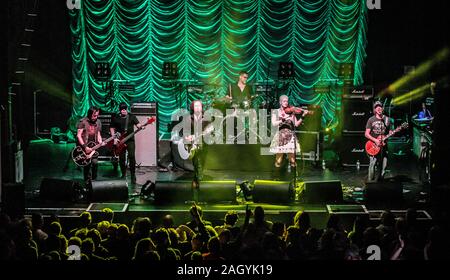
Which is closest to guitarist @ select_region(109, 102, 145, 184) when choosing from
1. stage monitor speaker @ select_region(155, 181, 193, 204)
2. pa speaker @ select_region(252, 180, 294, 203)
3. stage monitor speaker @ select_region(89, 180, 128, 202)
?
stage monitor speaker @ select_region(89, 180, 128, 202)

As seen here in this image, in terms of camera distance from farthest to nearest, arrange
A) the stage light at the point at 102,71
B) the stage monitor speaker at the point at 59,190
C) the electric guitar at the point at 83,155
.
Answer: the stage light at the point at 102,71, the electric guitar at the point at 83,155, the stage monitor speaker at the point at 59,190

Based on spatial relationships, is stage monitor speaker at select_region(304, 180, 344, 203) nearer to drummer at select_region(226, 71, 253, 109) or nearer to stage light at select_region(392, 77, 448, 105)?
drummer at select_region(226, 71, 253, 109)

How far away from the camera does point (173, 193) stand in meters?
12.1

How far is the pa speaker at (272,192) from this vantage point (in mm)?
11938

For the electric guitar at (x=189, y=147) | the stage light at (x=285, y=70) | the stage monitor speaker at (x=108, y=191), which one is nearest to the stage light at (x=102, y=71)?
the electric guitar at (x=189, y=147)

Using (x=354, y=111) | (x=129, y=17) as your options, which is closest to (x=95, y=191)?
(x=354, y=111)

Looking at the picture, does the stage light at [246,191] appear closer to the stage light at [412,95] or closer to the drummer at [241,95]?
the drummer at [241,95]

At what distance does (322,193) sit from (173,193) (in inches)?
110

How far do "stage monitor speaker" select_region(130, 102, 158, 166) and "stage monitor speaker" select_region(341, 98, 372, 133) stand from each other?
4867 millimetres

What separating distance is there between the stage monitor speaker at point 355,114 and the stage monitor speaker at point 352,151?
0.21m

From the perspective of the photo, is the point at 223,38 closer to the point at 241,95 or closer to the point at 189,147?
the point at 241,95

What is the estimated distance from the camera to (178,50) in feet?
65.0

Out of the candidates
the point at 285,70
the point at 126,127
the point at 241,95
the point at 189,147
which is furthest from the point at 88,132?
the point at 285,70

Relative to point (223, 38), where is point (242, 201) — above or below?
below
